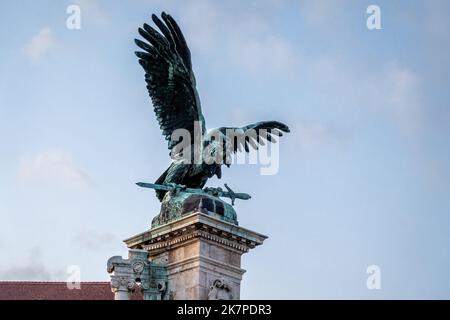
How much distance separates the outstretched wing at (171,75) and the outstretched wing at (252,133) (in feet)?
2.68

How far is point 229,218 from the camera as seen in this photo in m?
31.1

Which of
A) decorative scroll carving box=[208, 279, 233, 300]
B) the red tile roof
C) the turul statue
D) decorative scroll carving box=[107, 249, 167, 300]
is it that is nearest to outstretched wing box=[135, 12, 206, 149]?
the turul statue

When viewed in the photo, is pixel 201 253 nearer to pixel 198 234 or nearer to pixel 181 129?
pixel 198 234

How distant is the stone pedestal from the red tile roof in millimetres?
7376

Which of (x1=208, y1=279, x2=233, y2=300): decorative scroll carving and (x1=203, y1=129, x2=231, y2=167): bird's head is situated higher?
(x1=203, y1=129, x2=231, y2=167): bird's head

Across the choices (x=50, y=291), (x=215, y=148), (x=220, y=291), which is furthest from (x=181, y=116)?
(x=50, y=291)

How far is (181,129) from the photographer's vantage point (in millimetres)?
32438

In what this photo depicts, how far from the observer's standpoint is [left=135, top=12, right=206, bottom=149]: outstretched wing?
32.4 metres

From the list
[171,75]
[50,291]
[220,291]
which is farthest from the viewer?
[50,291]

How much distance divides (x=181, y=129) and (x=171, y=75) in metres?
1.45

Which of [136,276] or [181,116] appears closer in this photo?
[136,276]

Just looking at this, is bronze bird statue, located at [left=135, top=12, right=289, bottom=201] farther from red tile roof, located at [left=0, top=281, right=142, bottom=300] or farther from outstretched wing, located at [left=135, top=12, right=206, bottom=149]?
red tile roof, located at [left=0, top=281, right=142, bottom=300]

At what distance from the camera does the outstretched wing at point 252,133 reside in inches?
1272
